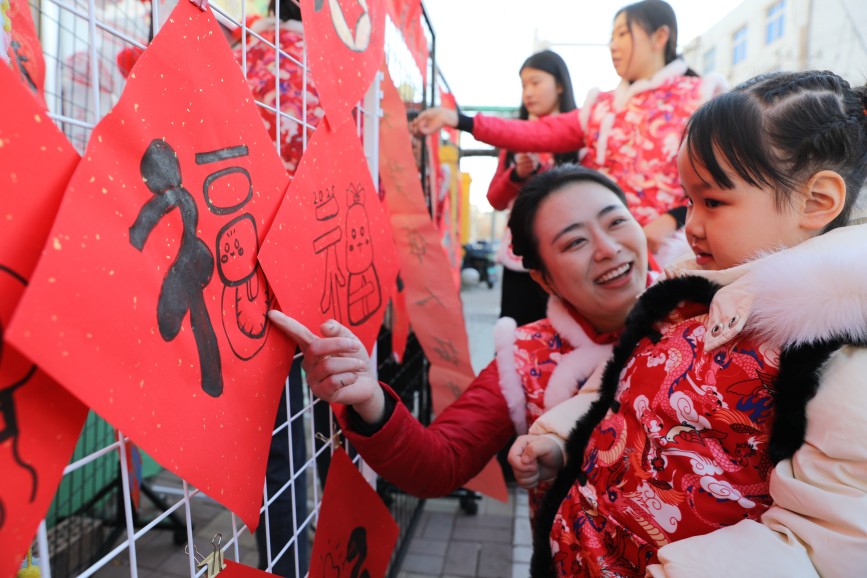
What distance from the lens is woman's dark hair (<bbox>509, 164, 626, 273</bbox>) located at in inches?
51.1

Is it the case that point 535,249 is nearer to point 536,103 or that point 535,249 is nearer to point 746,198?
point 746,198

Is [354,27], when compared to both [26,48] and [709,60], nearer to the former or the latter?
[26,48]

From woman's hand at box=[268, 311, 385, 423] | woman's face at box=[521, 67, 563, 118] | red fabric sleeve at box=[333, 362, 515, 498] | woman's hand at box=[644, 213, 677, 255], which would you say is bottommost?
red fabric sleeve at box=[333, 362, 515, 498]

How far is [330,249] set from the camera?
882 mm

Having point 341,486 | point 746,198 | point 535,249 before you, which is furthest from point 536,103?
point 341,486

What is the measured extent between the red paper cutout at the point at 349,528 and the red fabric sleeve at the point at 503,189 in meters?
1.55

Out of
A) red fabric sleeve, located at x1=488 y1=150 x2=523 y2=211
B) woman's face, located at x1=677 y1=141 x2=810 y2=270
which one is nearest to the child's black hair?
red fabric sleeve, located at x1=488 y1=150 x2=523 y2=211

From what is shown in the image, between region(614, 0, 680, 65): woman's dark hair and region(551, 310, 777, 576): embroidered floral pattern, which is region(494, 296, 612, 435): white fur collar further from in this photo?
region(614, 0, 680, 65): woman's dark hair

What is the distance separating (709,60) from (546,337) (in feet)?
38.7

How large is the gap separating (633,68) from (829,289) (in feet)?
4.94

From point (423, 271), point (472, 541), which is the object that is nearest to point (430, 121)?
point (423, 271)

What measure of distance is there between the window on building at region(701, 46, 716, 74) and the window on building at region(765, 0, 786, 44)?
1811 mm

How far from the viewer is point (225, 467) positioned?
2.00 ft

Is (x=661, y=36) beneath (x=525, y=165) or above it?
above
